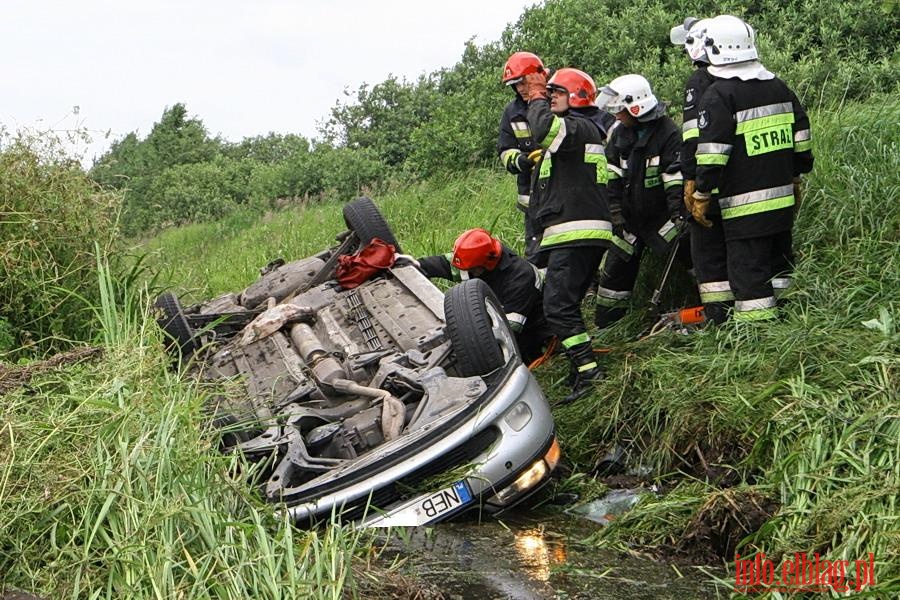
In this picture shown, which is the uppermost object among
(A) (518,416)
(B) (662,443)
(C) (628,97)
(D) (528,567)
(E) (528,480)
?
(C) (628,97)

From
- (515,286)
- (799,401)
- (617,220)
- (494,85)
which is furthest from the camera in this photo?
(494,85)

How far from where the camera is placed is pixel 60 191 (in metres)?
6.90

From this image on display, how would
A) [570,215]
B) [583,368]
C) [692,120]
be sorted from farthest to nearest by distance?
1. [570,215]
2. [583,368]
3. [692,120]

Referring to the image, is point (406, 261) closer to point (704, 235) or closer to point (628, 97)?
point (628, 97)

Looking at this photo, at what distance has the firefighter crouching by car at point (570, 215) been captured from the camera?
20.9 feet

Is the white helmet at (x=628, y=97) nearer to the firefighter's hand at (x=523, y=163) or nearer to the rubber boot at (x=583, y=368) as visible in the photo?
the firefighter's hand at (x=523, y=163)

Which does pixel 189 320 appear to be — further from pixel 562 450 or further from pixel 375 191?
pixel 375 191

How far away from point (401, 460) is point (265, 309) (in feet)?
10.1

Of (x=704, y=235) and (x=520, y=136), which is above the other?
(x=520, y=136)

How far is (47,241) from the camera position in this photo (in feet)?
22.0

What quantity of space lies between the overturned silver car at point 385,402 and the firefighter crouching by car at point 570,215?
0.79 meters

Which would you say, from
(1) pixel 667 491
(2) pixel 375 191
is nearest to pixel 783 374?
(1) pixel 667 491

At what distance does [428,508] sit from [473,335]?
1038 mm

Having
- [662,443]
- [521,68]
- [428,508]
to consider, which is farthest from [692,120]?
[428,508]
